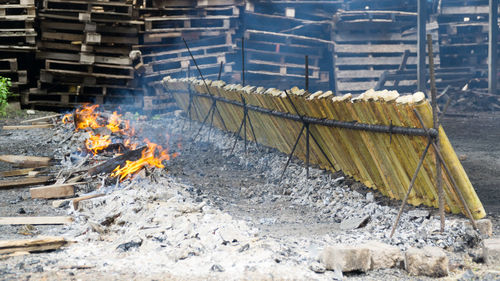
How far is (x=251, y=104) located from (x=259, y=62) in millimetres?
Result: 6534

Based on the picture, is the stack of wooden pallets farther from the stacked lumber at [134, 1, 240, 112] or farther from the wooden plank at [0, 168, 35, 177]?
the wooden plank at [0, 168, 35, 177]

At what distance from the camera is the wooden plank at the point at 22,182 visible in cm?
857

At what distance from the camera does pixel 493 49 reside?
16.3 metres

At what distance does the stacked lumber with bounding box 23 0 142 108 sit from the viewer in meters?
15.1

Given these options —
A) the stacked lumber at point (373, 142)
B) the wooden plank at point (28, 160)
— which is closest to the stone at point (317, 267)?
the stacked lumber at point (373, 142)

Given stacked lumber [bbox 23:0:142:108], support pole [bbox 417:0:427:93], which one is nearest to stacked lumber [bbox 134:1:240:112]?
stacked lumber [bbox 23:0:142:108]

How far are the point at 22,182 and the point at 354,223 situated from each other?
5293 millimetres

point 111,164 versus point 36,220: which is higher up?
point 111,164

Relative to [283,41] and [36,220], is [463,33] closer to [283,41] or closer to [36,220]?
[283,41]

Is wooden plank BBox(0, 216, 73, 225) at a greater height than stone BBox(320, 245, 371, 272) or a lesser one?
lesser

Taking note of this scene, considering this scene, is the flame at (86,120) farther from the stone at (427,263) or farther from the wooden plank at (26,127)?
the stone at (427,263)

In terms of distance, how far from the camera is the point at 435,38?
1730cm

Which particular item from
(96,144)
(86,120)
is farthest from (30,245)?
(86,120)

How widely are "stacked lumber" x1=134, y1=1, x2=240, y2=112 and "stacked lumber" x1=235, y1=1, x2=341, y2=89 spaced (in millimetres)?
559
